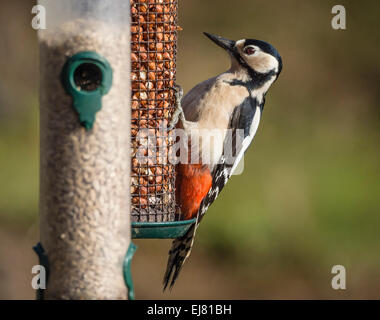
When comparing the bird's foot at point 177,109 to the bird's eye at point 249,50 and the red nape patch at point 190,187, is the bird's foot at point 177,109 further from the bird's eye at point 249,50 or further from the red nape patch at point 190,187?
the bird's eye at point 249,50

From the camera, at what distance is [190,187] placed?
15.8 ft

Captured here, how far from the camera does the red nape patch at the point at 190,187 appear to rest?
4797 mm

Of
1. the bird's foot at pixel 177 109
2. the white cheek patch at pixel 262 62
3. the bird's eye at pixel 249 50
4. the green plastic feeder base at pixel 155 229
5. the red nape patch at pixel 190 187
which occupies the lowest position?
the green plastic feeder base at pixel 155 229

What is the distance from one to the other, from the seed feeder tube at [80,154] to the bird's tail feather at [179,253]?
50.2 inches

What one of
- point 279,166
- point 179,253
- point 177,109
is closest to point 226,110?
point 177,109

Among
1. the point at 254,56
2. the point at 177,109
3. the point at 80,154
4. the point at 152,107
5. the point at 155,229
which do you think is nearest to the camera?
the point at 80,154

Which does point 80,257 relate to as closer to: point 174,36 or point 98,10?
point 98,10

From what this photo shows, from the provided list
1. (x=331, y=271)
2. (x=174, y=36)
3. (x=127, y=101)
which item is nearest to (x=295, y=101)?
(x=331, y=271)

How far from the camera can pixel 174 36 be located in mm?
4453

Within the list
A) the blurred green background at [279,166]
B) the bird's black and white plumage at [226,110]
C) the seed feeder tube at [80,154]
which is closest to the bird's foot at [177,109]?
the bird's black and white plumage at [226,110]

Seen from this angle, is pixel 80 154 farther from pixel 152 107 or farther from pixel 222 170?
pixel 222 170

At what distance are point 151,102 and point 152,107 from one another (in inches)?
1.2

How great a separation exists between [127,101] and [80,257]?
79 cm

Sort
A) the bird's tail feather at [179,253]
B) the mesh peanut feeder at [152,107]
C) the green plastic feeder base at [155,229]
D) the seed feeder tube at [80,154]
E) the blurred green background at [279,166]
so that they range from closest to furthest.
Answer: the seed feeder tube at [80,154] → the green plastic feeder base at [155,229] → the mesh peanut feeder at [152,107] → the bird's tail feather at [179,253] → the blurred green background at [279,166]
